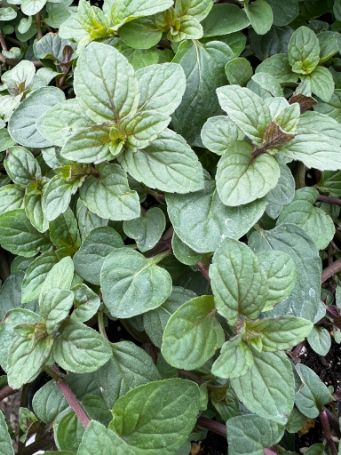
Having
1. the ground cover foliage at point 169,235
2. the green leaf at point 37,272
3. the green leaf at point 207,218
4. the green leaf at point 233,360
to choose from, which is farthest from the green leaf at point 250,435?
the green leaf at point 37,272

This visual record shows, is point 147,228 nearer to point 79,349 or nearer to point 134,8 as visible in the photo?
point 79,349

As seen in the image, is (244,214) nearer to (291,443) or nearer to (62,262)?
(62,262)

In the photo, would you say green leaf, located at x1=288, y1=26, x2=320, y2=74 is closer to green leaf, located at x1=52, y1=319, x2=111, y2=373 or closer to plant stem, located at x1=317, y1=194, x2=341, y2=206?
plant stem, located at x1=317, y1=194, x2=341, y2=206

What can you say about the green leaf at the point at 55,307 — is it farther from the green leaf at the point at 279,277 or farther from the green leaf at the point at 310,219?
the green leaf at the point at 310,219

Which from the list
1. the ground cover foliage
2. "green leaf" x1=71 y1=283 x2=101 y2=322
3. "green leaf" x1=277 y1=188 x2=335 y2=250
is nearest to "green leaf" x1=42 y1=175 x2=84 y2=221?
the ground cover foliage

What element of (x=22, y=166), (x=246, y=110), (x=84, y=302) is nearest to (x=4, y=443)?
(x=84, y=302)

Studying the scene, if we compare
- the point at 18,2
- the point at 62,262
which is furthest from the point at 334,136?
the point at 18,2
